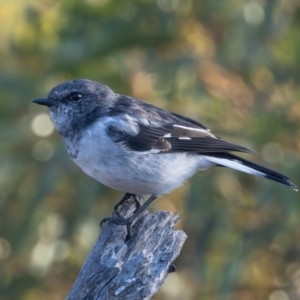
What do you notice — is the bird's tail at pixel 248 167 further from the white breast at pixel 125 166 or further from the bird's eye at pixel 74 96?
the bird's eye at pixel 74 96

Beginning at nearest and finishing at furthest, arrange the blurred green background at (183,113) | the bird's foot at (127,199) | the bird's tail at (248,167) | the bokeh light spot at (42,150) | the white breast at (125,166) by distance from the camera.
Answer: the white breast at (125,166)
the bird's tail at (248,167)
the bird's foot at (127,199)
the blurred green background at (183,113)
the bokeh light spot at (42,150)

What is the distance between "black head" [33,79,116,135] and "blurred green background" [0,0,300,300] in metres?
1.00

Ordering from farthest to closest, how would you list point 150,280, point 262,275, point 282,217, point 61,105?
1. point 262,275
2. point 282,217
3. point 61,105
4. point 150,280

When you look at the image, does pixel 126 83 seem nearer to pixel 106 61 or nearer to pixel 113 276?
pixel 106 61

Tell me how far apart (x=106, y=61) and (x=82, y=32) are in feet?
0.97

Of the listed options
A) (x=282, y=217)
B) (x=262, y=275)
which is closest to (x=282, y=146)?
(x=282, y=217)

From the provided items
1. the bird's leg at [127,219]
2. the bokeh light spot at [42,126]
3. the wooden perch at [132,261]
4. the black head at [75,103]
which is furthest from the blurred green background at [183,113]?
the wooden perch at [132,261]

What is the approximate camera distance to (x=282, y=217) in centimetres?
627

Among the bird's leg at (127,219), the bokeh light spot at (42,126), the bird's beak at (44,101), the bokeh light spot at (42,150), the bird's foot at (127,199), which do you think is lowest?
the bird's leg at (127,219)

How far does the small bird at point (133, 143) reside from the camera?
5.05m

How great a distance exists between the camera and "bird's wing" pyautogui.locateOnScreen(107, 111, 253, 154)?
17.0 ft

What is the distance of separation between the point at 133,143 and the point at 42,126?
1.58 m

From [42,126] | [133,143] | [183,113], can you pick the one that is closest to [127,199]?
[133,143]

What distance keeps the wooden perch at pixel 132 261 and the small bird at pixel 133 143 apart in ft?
1.37
